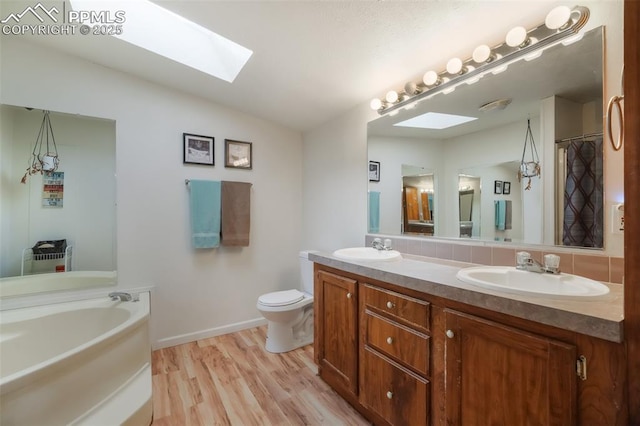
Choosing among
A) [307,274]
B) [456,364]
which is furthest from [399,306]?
[307,274]

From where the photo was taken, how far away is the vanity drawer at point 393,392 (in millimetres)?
1184

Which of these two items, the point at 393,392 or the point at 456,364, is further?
the point at 393,392

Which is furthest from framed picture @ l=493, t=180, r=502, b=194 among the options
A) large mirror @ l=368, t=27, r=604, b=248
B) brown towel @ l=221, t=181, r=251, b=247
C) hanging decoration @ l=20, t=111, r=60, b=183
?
hanging decoration @ l=20, t=111, r=60, b=183

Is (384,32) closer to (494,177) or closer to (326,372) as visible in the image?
(494,177)

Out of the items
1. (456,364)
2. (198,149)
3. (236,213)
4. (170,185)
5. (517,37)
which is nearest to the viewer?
(456,364)

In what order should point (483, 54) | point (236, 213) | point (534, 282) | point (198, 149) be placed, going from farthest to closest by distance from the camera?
point (236, 213) < point (198, 149) < point (483, 54) < point (534, 282)

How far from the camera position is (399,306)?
129 centimetres

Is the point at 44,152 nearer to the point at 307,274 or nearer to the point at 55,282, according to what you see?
the point at 55,282

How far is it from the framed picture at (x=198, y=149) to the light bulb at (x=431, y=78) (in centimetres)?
201

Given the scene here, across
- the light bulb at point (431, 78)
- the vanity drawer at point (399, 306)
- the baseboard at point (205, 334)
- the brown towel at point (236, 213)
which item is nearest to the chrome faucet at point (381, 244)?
the vanity drawer at point (399, 306)

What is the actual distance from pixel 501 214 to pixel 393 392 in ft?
3.66

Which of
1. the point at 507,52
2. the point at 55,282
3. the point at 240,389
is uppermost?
the point at 507,52

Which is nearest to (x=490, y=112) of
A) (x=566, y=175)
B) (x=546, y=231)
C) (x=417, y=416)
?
(x=566, y=175)

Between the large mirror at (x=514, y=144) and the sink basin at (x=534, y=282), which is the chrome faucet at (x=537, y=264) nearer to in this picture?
the sink basin at (x=534, y=282)
